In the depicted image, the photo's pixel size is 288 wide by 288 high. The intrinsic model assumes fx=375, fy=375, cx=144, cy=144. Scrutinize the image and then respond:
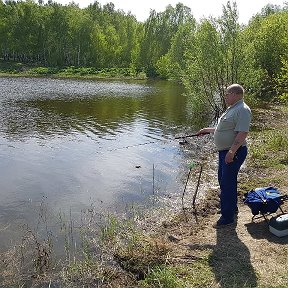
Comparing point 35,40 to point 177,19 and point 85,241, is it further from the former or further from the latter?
point 85,241

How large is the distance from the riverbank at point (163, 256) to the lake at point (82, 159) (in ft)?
4.15

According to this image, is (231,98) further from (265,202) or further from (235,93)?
(265,202)

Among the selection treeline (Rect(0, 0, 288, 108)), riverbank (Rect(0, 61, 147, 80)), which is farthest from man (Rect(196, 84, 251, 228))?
riverbank (Rect(0, 61, 147, 80))

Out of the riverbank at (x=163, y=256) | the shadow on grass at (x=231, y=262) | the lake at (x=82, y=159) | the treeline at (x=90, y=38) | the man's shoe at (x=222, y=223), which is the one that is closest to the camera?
the shadow on grass at (x=231, y=262)

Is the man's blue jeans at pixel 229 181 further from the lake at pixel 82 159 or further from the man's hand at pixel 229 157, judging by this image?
the lake at pixel 82 159

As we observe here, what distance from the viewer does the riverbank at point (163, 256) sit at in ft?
18.7

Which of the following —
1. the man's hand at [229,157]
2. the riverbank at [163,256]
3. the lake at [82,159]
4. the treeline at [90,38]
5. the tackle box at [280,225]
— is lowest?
the lake at [82,159]

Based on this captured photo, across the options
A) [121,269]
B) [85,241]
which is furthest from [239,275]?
[85,241]

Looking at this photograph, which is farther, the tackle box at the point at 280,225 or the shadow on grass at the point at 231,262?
the tackle box at the point at 280,225

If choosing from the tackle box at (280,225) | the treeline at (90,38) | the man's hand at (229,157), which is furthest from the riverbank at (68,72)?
the tackle box at (280,225)

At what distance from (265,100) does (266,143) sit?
19226 mm

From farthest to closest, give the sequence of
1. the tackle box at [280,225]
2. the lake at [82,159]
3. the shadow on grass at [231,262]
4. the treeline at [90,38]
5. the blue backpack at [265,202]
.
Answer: the treeline at [90,38], the lake at [82,159], the blue backpack at [265,202], the tackle box at [280,225], the shadow on grass at [231,262]

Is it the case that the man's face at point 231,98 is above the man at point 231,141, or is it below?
above

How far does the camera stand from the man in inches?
268
